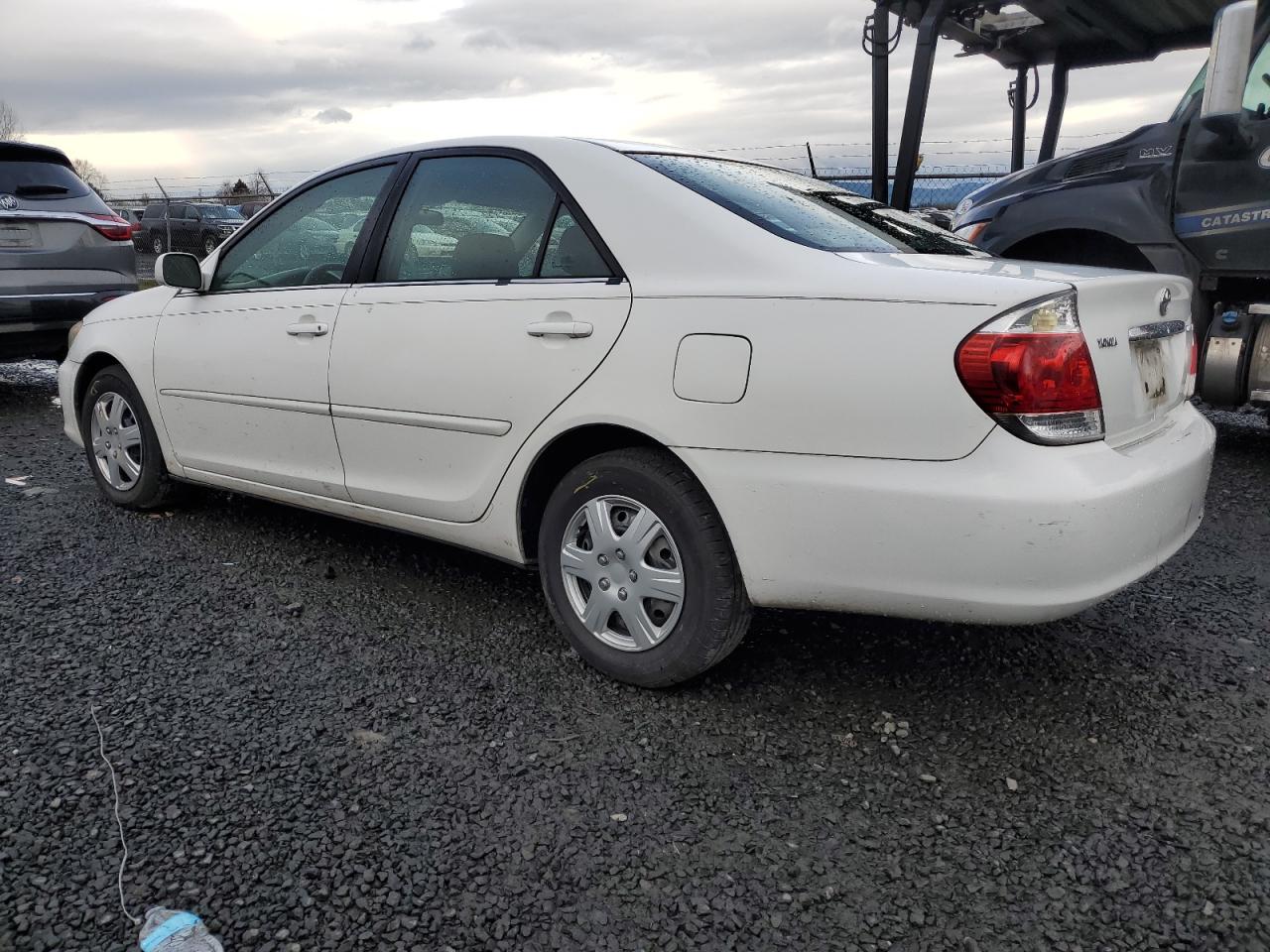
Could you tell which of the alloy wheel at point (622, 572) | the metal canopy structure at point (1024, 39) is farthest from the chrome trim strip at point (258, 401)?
the metal canopy structure at point (1024, 39)

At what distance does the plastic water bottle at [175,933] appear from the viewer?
1.92 metres

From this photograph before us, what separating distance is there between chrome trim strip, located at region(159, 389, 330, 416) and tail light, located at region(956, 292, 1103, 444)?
2227mm

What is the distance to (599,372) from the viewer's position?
9.24ft

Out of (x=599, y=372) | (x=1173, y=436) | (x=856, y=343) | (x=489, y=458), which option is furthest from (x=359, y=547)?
(x=1173, y=436)

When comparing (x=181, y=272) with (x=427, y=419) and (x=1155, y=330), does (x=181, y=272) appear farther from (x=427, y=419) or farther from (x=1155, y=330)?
(x=1155, y=330)

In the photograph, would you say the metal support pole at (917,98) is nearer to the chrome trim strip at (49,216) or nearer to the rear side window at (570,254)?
the rear side window at (570,254)

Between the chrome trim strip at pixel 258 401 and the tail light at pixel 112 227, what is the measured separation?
4051 millimetres

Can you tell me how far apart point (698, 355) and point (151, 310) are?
294cm

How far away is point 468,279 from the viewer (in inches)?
127

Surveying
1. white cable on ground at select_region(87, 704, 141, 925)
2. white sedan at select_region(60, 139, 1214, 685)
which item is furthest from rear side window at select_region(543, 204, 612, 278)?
white cable on ground at select_region(87, 704, 141, 925)

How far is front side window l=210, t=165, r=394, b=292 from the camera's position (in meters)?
3.70

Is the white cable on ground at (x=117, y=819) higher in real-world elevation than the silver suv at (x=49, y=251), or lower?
lower

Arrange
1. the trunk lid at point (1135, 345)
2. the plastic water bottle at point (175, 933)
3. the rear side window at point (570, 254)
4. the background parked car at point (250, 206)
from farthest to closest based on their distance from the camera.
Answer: the background parked car at point (250, 206) → the rear side window at point (570, 254) → the trunk lid at point (1135, 345) → the plastic water bottle at point (175, 933)

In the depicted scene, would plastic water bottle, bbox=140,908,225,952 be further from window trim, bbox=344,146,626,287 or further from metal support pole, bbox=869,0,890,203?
metal support pole, bbox=869,0,890,203
